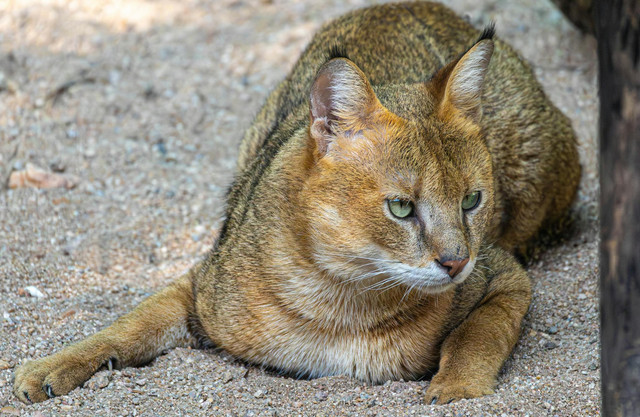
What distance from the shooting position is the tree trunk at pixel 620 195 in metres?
2.36

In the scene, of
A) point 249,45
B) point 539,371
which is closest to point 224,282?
point 539,371

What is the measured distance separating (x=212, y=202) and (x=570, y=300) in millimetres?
3084

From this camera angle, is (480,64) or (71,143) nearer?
(480,64)

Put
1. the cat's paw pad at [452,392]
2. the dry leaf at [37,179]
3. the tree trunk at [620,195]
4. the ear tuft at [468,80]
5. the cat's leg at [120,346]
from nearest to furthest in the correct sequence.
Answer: the tree trunk at [620,195]
the cat's paw pad at [452,392]
the ear tuft at [468,80]
the cat's leg at [120,346]
the dry leaf at [37,179]

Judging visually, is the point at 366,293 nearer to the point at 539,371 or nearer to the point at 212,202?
the point at 539,371

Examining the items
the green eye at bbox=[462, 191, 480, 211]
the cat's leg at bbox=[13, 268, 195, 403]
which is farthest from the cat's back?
the green eye at bbox=[462, 191, 480, 211]

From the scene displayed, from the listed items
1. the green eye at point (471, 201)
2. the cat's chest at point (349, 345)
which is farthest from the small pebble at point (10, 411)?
the green eye at point (471, 201)

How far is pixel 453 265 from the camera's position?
3584mm

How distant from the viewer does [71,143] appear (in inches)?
278

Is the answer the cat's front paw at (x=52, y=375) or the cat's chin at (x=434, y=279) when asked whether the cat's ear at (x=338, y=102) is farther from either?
the cat's front paw at (x=52, y=375)

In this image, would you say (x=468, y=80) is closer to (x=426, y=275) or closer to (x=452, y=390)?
(x=426, y=275)

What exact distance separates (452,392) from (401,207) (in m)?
0.98

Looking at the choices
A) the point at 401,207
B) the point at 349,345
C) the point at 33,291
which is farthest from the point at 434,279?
the point at 33,291

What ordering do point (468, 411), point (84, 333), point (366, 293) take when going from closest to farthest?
1. point (468, 411)
2. point (366, 293)
3. point (84, 333)
